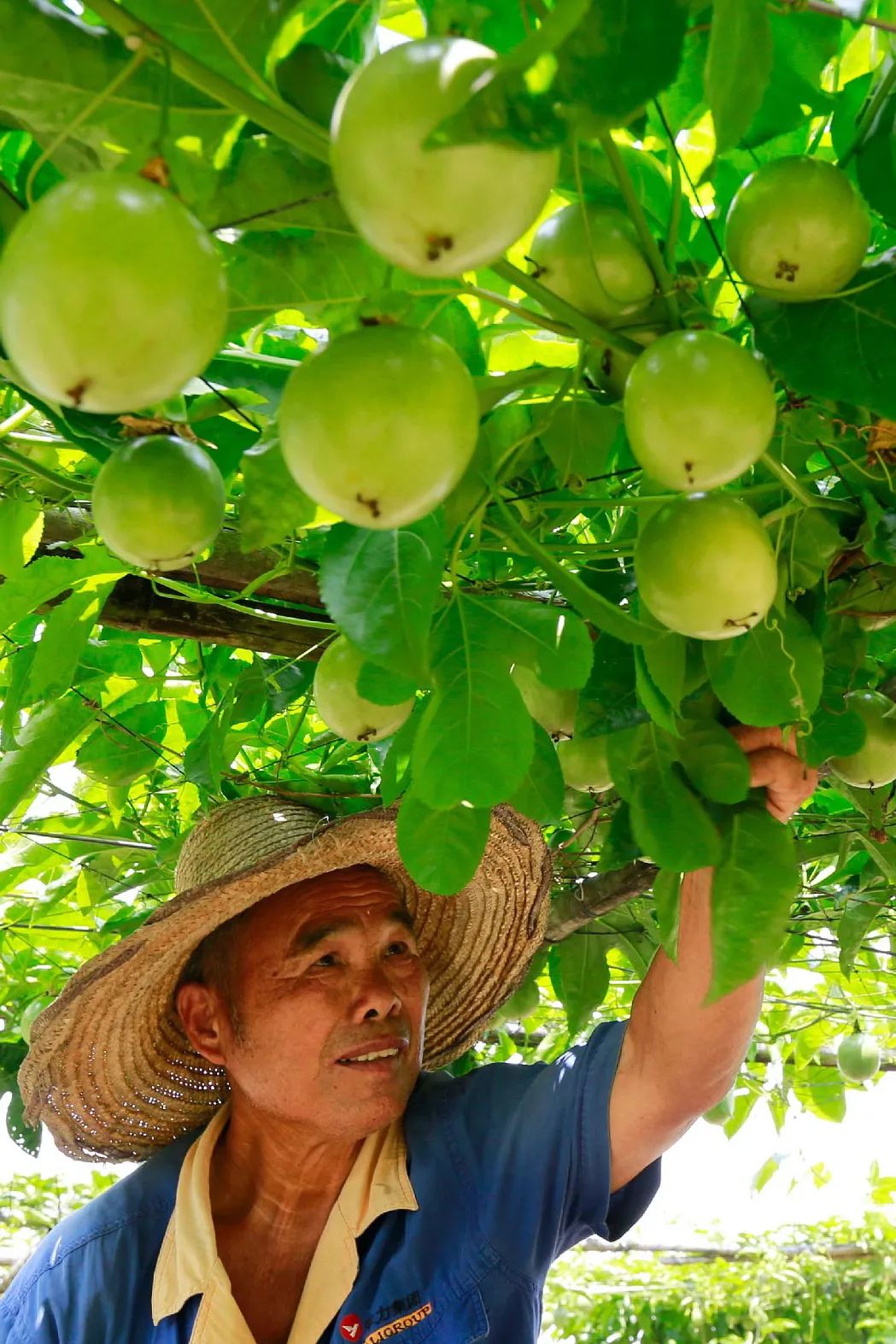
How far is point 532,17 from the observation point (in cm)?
72

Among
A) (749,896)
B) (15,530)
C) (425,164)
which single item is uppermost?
(15,530)

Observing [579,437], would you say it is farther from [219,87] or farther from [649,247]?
[219,87]

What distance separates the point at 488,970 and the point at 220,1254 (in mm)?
663

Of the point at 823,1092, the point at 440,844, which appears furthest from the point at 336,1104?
the point at 823,1092

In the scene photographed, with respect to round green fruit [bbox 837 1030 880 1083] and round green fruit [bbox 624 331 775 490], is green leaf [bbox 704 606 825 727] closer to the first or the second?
round green fruit [bbox 624 331 775 490]

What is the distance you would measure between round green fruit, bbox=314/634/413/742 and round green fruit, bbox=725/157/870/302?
1.90 feet

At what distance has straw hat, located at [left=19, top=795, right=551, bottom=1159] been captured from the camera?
2.00m

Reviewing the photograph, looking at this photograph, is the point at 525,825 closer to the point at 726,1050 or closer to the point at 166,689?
the point at 726,1050

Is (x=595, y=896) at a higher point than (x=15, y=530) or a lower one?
lower

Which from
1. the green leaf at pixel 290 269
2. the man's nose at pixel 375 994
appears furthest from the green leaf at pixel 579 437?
the man's nose at pixel 375 994

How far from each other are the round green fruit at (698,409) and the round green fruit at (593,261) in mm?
88

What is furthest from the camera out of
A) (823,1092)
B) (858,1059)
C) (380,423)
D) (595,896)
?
(823,1092)

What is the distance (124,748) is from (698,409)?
1.60 metres

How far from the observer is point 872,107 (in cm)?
83
